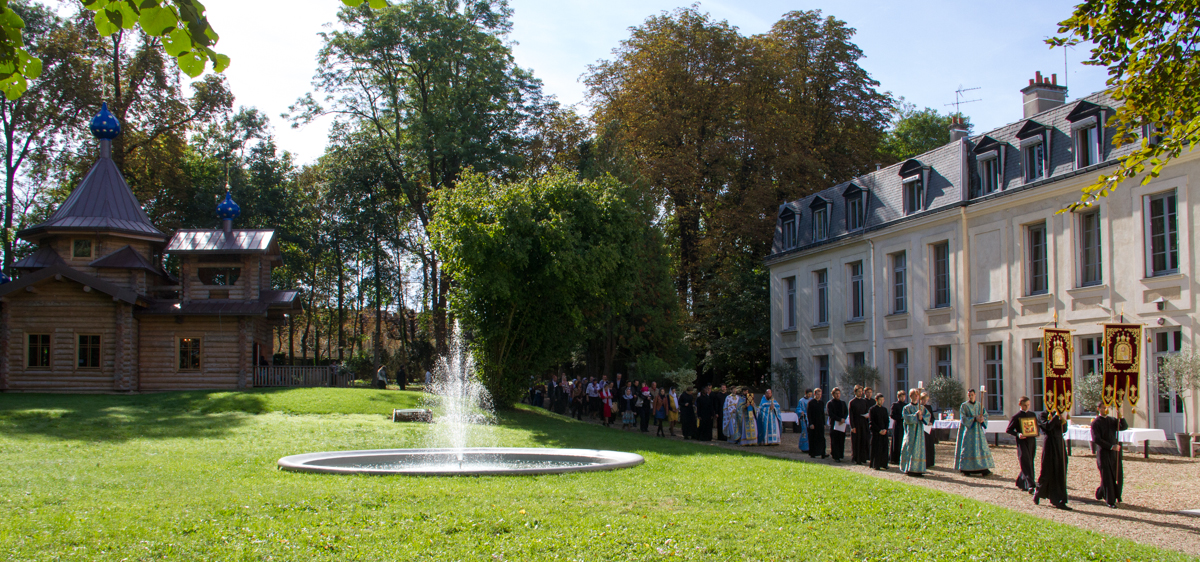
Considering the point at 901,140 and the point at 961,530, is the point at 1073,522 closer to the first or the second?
the point at 961,530

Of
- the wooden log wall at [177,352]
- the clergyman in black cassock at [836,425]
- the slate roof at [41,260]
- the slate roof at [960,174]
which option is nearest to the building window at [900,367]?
the slate roof at [960,174]

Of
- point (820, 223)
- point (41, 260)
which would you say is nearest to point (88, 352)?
point (41, 260)

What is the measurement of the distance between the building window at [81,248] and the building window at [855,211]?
93.9 ft

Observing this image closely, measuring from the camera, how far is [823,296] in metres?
34.7

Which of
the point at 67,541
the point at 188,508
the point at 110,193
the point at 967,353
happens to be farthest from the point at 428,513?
the point at 110,193

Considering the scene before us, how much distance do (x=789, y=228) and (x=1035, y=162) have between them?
12.9 metres

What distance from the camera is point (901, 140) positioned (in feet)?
154

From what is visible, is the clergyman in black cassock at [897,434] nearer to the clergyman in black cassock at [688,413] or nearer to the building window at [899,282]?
the clergyman in black cassock at [688,413]

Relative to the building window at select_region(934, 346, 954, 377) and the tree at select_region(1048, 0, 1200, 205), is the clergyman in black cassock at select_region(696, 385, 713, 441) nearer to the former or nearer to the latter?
the building window at select_region(934, 346, 954, 377)

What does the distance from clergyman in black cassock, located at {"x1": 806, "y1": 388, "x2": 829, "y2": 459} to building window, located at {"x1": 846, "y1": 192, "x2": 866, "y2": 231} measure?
1328cm

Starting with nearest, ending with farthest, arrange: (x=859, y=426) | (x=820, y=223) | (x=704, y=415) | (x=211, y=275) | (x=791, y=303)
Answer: (x=859, y=426) < (x=704, y=415) < (x=820, y=223) < (x=791, y=303) < (x=211, y=275)

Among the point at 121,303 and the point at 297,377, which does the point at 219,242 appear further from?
the point at 297,377

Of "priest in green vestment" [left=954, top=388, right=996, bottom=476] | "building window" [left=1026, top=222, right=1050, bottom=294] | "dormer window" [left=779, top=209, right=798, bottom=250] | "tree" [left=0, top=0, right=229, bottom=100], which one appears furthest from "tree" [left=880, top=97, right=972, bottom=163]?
"tree" [left=0, top=0, right=229, bottom=100]

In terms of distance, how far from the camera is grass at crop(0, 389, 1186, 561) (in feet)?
27.6
